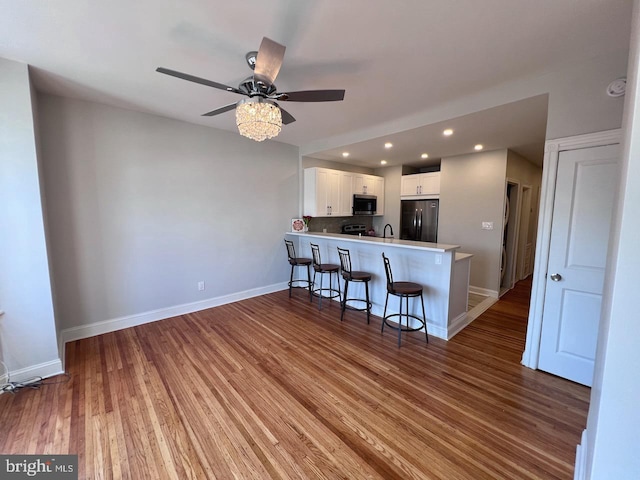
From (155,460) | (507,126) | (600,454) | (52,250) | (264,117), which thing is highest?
(507,126)

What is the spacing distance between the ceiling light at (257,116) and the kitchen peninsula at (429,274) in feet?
6.99

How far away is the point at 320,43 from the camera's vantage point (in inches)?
76.4

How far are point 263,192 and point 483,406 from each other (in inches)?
159

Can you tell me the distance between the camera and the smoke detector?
193 centimetres

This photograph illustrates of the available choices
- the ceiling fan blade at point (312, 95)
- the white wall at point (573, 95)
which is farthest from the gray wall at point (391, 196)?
the ceiling fan blade at point (312, 95)

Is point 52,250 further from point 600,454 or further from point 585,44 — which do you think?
point 585,44

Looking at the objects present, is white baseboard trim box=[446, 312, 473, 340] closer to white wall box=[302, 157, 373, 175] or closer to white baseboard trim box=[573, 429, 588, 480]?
white baseboard trim box=[573, 429, 588, 480]

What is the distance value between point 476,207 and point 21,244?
5.98 m

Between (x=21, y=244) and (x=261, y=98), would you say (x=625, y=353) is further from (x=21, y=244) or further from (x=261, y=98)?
(x=21, y=244)

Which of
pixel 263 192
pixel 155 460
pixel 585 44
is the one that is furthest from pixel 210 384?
pixel 585 44

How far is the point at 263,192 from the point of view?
15.2 feet

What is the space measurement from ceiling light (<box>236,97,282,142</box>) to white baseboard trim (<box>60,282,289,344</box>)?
2.98 m

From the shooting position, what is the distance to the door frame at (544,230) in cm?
224

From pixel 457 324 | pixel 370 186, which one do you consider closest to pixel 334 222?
pixel 370 186
